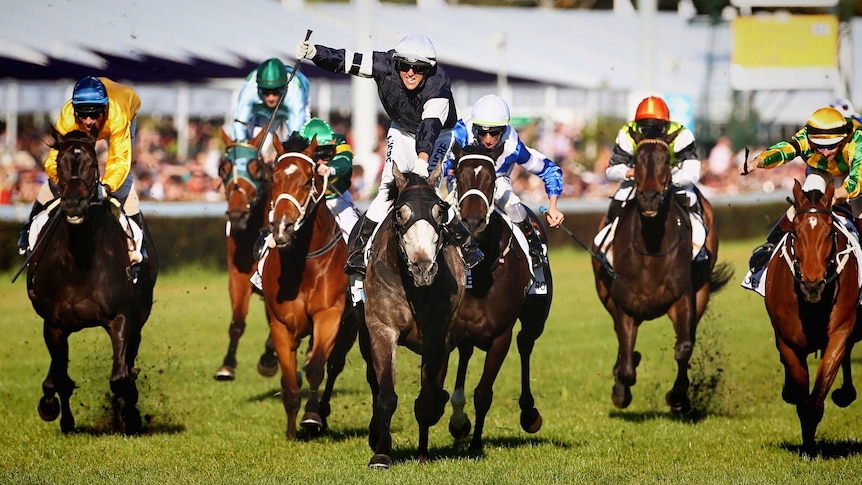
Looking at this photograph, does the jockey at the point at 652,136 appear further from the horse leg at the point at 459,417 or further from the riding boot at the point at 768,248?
the horse leg at the point at 459,417

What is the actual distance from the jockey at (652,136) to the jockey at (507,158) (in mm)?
1350

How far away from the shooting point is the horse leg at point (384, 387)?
23.4 feet

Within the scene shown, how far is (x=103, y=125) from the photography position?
28.0ft

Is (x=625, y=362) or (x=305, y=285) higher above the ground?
(x=305, y=285)

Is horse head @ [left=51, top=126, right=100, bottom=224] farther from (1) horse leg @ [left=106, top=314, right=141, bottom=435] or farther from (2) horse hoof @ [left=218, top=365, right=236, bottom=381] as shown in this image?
(2) horse hoof @ [left=218, top=365, right=236, bottom=381]

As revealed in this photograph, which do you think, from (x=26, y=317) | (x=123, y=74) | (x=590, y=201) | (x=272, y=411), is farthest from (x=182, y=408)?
(x=590, y=201)

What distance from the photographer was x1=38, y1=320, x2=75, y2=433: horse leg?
8.39m

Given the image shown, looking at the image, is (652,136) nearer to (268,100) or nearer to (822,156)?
(822,156)

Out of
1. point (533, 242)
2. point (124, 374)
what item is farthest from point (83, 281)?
point (533, 242)

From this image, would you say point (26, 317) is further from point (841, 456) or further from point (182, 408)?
point (841, 456)

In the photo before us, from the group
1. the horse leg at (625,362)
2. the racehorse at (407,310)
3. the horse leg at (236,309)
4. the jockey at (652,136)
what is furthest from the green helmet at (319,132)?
the horse leg at (625,362)

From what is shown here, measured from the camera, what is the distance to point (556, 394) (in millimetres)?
10625

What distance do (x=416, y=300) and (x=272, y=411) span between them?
304 cm

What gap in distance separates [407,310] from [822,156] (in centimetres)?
304
